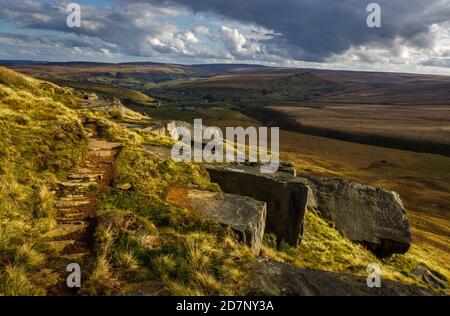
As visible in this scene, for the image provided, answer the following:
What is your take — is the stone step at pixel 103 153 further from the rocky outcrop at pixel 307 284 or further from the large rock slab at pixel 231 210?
the rocky outcrop at pixel 307 284

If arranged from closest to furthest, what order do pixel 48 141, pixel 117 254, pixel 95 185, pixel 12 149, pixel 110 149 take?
pixel 117 254, pixel 95 185, pixel 12 149, pixel 48 141, pixel 110 149

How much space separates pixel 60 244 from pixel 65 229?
29.5 inches

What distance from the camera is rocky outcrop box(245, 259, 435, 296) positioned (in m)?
7.52

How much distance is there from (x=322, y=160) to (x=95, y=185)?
76142 millimetres

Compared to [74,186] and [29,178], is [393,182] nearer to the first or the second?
[74,186]

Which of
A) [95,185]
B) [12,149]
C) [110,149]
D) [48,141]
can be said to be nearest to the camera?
[95,185]

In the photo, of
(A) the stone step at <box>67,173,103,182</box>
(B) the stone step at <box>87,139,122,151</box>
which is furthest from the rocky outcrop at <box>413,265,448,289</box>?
(B) the stone step at <box>87,139,122,151</box>

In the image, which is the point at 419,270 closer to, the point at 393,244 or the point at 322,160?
the point at 393,244

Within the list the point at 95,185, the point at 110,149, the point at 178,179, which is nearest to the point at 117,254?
the point at 95,185

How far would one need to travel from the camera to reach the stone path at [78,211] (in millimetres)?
7888

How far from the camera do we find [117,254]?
7941 millimetres

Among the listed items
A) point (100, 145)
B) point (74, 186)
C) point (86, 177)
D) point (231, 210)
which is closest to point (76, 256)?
point (74, 186)
